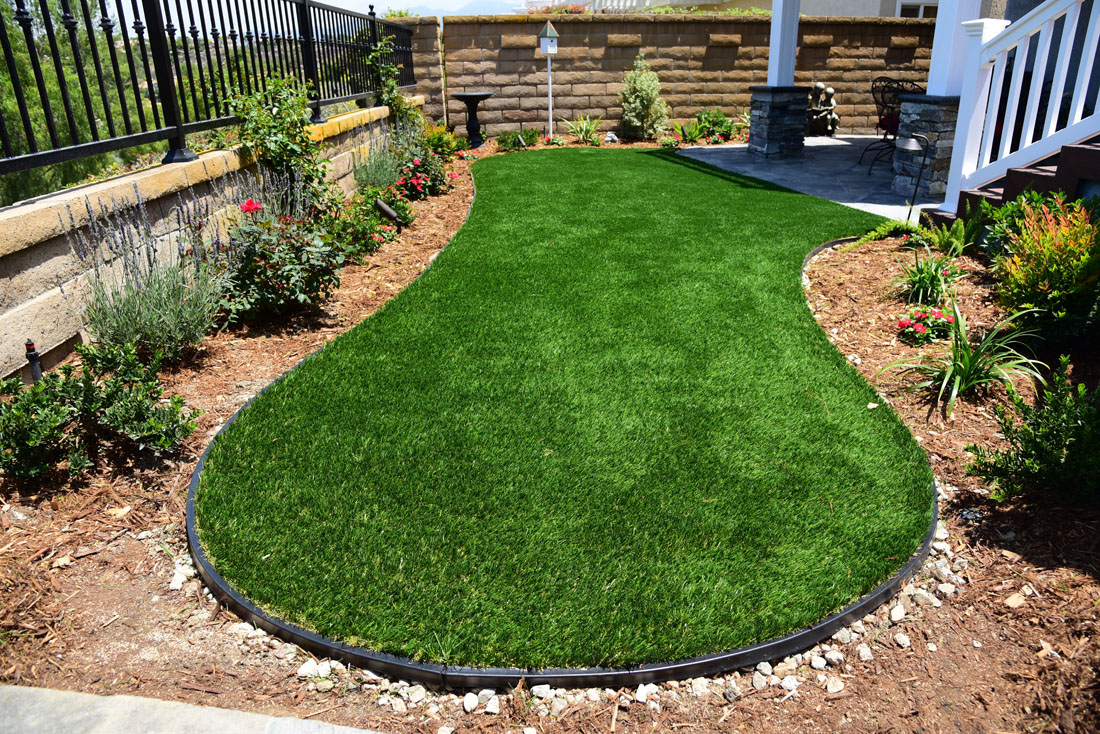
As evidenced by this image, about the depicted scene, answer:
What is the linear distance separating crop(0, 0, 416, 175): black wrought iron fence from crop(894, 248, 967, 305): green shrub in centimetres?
485

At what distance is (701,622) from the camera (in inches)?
90.9

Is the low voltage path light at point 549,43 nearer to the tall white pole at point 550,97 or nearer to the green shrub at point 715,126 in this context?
the tall white pole at point 550,97

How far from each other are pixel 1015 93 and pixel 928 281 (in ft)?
7.46

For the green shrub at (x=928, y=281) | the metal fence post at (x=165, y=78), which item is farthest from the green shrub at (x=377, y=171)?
the green shrub at (x=928, y=281)

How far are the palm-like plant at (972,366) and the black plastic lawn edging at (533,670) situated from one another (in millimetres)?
1739

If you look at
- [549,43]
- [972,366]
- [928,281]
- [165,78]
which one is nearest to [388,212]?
[165,78]

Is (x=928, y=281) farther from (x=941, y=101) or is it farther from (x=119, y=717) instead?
(x=119, y=717)

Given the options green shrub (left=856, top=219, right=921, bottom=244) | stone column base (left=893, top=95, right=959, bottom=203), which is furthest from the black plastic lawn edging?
stone column base (left=893, top=95, right=959, bottom=203)

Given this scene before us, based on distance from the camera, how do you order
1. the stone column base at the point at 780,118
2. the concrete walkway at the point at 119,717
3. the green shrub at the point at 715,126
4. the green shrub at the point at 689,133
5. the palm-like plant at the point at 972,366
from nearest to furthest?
the concrete walkway at the point at 119,717, the palm-like plant at the point at 972,366, the stone column base at the point at 780,118, the green shrub at the point at 689,133, the green shrub at the point at 715,126

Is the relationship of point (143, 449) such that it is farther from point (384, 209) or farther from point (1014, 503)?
point (384, 209)

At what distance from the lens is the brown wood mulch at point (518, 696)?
2.06 m

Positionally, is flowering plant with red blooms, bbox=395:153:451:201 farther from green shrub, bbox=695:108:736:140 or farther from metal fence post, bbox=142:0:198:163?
green shrub, bbox=695:108:736:140

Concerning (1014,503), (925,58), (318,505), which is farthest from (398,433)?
(925,58)

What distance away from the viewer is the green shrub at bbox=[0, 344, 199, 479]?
2650 millimetres
